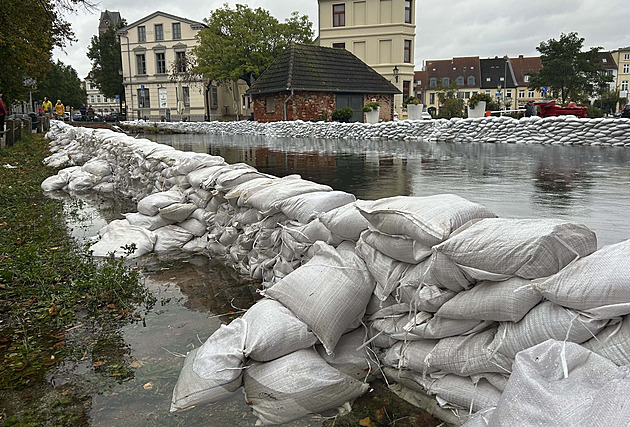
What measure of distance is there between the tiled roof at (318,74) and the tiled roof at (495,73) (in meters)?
48.6

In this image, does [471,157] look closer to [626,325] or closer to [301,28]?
[626,325]

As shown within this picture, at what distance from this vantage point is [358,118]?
98.3 ft

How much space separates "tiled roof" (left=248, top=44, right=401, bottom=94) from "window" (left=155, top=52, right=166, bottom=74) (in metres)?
24.6


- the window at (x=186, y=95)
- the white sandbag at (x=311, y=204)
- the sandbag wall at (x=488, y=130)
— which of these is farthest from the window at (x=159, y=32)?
the white sandbag at (x=311, y=204)

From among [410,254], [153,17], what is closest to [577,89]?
[153,17]

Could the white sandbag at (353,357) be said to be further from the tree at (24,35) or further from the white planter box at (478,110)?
the white planter box at (478,110)

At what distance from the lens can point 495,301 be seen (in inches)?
74.3

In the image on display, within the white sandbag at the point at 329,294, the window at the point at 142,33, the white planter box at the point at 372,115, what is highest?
the window at the point at 142,33

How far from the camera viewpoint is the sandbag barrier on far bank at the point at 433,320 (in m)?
1.57

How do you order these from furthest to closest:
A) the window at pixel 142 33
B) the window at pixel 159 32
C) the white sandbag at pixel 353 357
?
the window at pixel 142 33
the window at pixel 159 32
the white sandbag at pixel 353 357

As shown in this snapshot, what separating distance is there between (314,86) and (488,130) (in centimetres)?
1320

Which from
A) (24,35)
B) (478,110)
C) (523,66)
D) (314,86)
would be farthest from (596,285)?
(523,66)

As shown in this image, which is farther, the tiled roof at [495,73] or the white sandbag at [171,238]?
the tiled roof at [495,73]

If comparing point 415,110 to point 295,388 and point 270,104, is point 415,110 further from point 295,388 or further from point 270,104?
point 295,388
